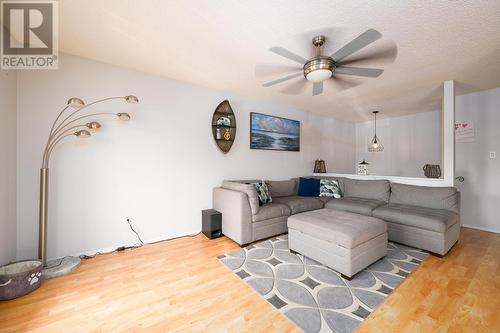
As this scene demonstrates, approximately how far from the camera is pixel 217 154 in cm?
350

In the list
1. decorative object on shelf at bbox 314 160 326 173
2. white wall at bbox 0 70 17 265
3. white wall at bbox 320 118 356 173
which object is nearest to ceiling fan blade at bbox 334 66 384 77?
decorative object on shelf at bbox 314 160 326 173

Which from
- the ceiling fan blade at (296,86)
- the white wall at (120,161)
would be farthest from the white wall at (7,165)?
the ceiling fan blade at (296,86)

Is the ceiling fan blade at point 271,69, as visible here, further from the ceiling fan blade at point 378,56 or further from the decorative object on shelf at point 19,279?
the decorative object on shelf at point 19,279

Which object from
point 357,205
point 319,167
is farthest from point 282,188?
point 319,167

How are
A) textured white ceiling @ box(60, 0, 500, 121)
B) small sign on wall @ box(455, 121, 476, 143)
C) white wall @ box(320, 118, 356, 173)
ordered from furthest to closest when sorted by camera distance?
white wall @ box(320, 118, 356, 173) → small sign on wall @ box(455, 121, 476, 143) → textured white ceiling @ box(60, 0, 500, 121)

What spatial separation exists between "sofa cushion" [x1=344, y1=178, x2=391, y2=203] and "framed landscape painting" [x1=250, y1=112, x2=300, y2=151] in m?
1.42

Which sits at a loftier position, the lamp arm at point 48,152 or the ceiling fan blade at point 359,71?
the ceiling fan blade at point 359,71

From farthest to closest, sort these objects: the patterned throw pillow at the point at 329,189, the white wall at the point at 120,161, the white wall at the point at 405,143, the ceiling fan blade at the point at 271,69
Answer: the white wall at the point at 405,143, the patterned throw pillow at the point at 329,189, the white wall at the point at 120,161, the ceiling fan blade at the point at 271,69

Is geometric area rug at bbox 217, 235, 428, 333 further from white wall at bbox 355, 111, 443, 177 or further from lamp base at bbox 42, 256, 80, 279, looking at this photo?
white wall at bbox 355, 111, 443, 177

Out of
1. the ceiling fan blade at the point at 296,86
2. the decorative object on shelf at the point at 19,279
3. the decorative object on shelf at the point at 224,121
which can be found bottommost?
the decorative object on shelf at the point at 19,279

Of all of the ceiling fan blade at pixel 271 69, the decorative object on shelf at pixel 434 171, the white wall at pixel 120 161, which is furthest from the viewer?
the decorative object on shelf at pixel 434 171

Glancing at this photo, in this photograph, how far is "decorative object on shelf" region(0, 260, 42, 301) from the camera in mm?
1625

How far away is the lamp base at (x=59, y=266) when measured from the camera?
1962 mm

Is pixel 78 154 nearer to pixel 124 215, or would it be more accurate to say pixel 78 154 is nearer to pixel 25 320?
pixel 124 215
